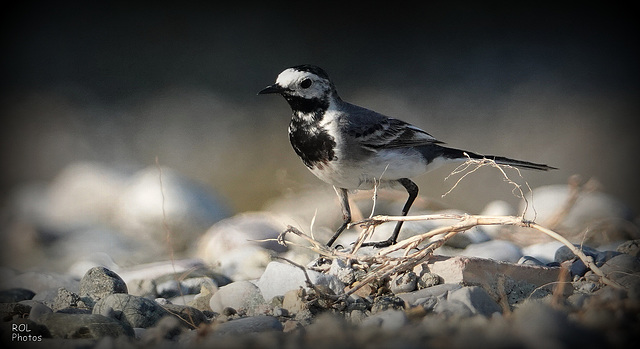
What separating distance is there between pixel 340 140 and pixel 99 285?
1.40 metres

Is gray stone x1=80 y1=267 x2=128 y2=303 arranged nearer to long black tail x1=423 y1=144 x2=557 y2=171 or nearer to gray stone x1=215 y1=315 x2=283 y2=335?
gray stone x1=215 y1=315 x2=283 y2=335

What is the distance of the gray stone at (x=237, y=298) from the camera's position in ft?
9.91

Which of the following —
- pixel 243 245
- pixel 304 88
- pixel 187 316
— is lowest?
pixel 187 316

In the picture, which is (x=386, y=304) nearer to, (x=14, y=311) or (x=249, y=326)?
(x=249, y=326)

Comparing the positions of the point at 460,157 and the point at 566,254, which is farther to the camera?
the point at 460,157

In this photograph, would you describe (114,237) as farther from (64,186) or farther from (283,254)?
(283,254)

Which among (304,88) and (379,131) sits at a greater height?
(304,88)

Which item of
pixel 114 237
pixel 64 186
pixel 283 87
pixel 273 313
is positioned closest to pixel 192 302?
pixel 273 313

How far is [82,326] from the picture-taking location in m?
2.38

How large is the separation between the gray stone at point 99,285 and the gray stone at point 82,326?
0.63 meters

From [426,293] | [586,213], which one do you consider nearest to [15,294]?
[426,293]

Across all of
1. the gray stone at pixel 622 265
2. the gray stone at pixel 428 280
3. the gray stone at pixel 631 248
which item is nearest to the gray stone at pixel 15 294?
the gray stone at pixel 428 280

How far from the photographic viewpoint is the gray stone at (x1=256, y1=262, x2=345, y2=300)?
2931 mm

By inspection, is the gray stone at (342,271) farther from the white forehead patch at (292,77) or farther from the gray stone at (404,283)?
the white forehead patch at (292,77)
